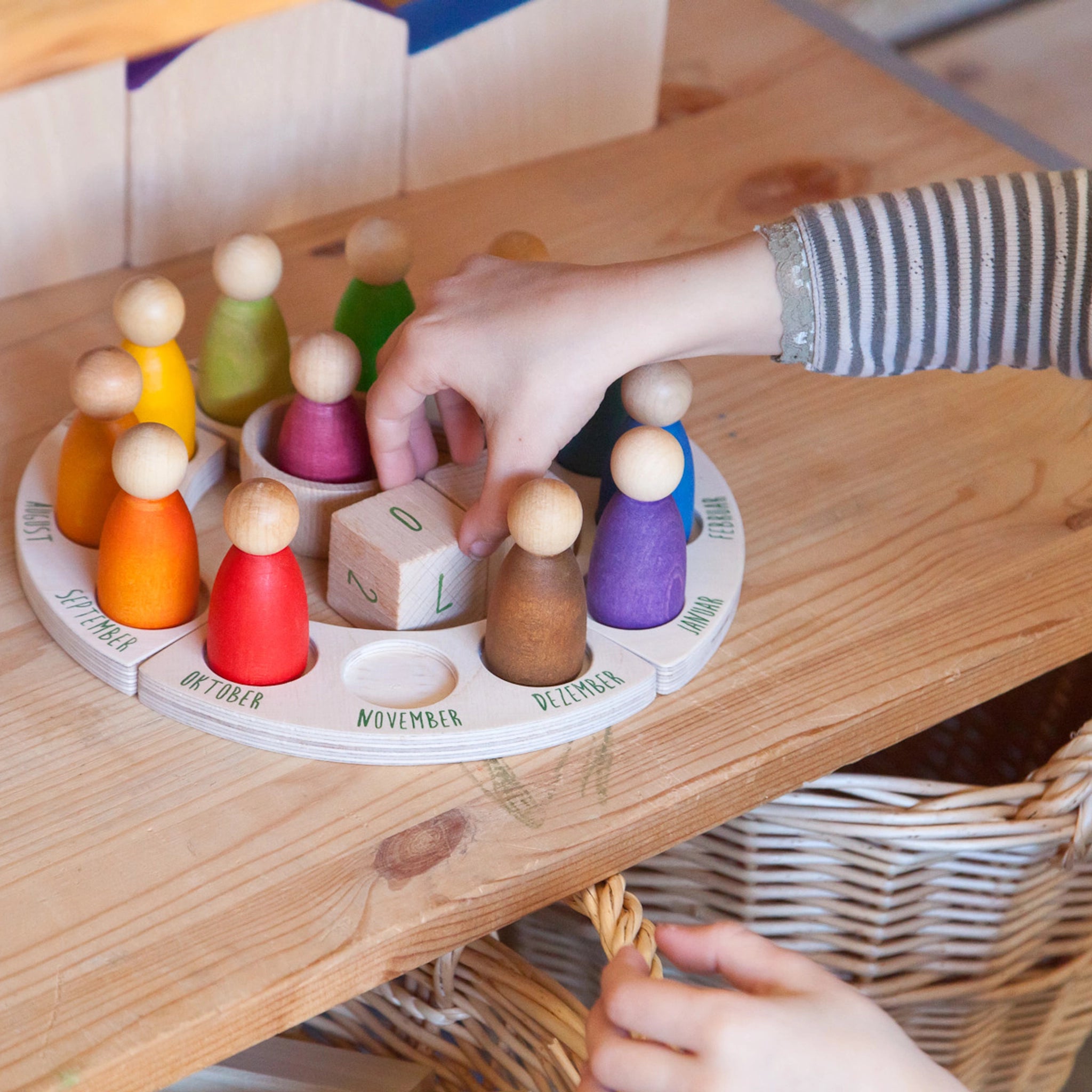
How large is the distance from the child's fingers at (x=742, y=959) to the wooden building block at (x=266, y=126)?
659 millimetres

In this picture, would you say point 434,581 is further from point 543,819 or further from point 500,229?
point 500,229

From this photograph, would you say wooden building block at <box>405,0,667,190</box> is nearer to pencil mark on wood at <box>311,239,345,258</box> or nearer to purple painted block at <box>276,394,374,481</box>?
pencil mark on wood at <box>311,239,345,258</box>

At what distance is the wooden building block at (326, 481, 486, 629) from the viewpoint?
684 millimetres

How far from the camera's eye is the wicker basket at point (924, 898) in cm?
72

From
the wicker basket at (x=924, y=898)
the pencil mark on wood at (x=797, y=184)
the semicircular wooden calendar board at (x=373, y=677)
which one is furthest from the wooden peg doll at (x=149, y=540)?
the pencil mark on wood at (x=797, y=184)

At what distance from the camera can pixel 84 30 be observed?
918 millimetres

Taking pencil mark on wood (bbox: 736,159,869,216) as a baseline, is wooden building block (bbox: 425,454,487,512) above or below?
above

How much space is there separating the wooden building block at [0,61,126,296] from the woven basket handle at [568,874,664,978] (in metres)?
0.60

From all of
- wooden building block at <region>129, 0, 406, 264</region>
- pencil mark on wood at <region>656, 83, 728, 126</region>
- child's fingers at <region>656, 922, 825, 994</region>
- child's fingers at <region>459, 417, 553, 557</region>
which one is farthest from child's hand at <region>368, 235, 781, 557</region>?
pencil mark on wood at <region>656, 83, 728, 126</region>

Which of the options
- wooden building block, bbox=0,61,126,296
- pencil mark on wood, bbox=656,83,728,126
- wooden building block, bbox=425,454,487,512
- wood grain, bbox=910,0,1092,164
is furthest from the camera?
wood grain, bbox=910,0,1092,164

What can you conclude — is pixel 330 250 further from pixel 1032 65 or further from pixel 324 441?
pixel 1032 65

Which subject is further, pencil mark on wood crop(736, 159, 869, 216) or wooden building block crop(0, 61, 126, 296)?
pencil mark on wood crop(736, 159, 869, 216)

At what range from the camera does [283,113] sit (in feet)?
3.28

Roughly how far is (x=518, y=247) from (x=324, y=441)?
0.17m
